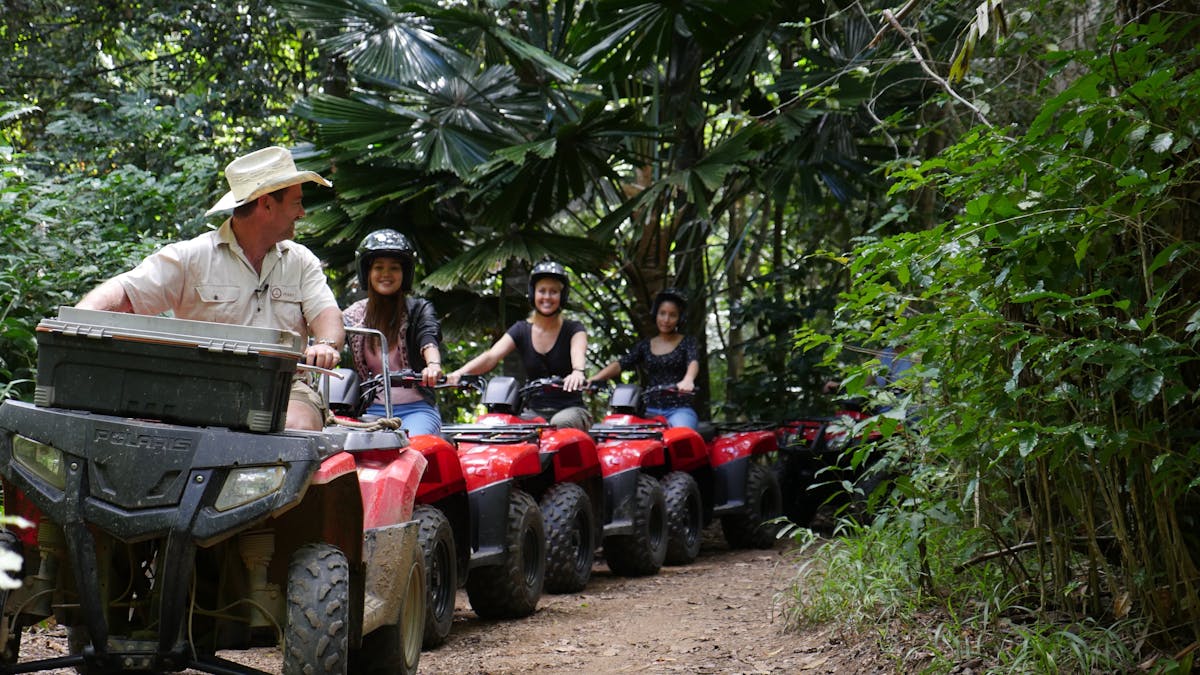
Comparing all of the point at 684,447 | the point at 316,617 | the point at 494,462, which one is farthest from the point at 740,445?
the point at 316,617

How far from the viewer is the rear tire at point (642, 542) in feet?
28.1

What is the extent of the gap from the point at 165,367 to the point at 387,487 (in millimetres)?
1104

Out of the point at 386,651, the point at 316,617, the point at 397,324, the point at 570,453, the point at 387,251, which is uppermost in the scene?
the point at 387,251

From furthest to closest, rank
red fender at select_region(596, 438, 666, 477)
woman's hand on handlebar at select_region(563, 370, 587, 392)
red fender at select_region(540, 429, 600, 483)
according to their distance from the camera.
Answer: red fender at select_region(596, 438, 666, 477) → woman's hand on handlebar at select_region(563, 370, 587, 392) → red fender at select_region(540, 429, 600, 483)

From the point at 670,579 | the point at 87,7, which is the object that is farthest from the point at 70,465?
Result: the point at 87,7

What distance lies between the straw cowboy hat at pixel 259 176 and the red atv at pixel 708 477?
15.0 feet

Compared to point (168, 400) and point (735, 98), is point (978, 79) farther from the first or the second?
point (735, 98)

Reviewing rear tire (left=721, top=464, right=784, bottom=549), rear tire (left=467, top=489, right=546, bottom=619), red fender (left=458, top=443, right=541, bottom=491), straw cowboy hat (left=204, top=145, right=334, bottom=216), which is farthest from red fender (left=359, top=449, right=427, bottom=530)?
rear tire (left=721, top=464, right=784, bottom=549)

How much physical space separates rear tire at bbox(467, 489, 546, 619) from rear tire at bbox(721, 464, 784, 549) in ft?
11.4

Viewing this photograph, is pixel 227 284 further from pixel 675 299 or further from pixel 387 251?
pixel 675 299

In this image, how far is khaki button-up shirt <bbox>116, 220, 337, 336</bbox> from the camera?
14.0 feet

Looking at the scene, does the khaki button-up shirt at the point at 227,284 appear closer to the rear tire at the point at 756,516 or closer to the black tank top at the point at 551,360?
the black tank top at the point at 551,360

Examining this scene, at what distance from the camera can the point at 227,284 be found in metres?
4.41

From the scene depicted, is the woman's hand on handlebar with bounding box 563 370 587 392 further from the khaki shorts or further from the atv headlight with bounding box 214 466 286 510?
the atv headlight with bounding box 214 466 286 510
